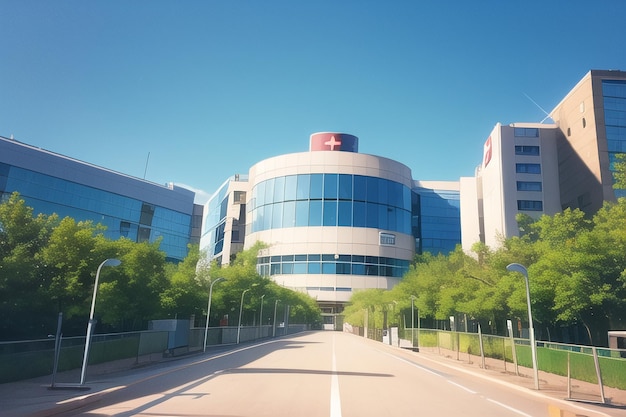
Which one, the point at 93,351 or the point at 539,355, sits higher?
the point at 539,355

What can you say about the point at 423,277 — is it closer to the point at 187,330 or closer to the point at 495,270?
the point at 495,270

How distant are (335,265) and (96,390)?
243ft

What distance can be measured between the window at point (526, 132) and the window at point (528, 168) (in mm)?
4946

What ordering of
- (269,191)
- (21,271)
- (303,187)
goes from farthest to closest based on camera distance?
(269,191), (303,187), (21,271)

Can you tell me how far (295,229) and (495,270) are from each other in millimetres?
58462

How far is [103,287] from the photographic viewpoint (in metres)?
23.1

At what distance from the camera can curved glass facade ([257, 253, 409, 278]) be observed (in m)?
87.6

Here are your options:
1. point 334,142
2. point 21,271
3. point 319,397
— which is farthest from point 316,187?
point 319,397

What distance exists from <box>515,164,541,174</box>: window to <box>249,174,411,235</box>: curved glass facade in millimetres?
25320

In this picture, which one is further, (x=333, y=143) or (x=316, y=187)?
(x=333, y=143)

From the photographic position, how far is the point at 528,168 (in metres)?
75.1

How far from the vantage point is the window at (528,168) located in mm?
74812

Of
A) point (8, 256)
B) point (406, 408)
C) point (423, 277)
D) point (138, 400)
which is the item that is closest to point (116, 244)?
point (8, 256)

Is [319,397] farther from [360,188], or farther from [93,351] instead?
[360,188]
